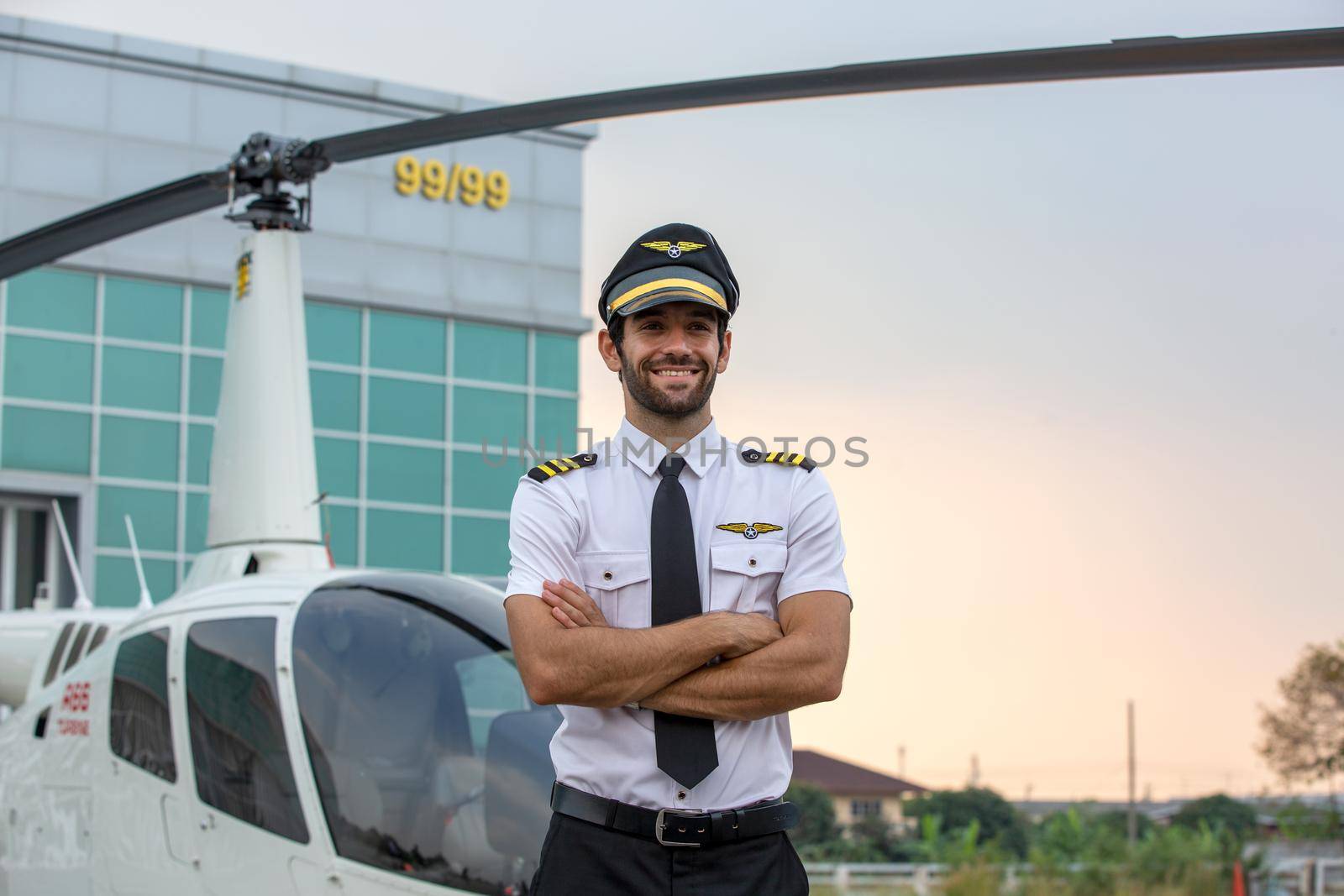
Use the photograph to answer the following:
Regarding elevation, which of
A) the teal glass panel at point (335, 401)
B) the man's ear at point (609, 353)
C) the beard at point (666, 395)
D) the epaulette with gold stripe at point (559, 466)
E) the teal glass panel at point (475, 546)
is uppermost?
the teal glass panel at point (335, 401)

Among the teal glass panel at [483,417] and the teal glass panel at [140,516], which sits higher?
the teal glass panel at [483,417]

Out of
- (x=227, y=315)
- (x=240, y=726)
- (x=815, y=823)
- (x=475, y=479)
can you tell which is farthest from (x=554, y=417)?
(x=240, y=726)

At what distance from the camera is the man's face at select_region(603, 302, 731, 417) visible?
285cm

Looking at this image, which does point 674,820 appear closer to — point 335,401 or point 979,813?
point 335,401

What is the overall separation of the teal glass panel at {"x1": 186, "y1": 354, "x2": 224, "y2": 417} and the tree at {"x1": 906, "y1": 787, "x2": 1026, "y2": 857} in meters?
13.8

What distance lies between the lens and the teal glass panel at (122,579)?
23578mm

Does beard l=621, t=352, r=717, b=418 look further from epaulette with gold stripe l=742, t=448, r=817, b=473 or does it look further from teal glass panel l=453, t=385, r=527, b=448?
teal glass panel l=453, t=385, r=527, b=448

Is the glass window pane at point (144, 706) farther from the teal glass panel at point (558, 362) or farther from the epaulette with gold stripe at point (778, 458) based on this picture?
the teal glass panel at point (558, 362)

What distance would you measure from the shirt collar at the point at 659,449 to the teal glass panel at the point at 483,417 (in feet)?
75.9

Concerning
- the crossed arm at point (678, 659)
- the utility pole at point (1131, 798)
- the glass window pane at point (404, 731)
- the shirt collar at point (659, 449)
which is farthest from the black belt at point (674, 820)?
the utility pole at point (1131, 798)

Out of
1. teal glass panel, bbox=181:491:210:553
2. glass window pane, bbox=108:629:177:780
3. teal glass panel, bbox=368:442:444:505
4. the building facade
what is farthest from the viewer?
teal glass panel, bbox=368:442:444:505

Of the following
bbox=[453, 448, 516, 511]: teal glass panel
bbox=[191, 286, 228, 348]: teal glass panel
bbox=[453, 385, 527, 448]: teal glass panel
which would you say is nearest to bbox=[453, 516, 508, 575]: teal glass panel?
bbox=[453, 448, 516, 511]: teal glass panel

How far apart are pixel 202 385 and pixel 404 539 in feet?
13.5

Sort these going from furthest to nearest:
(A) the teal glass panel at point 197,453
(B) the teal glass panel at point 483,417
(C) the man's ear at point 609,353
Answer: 1. (B) the teal glass panel at point 483,417
2. (A) the teal glass panel at point 197,453
3. (C) the man's ear at point 609,353
